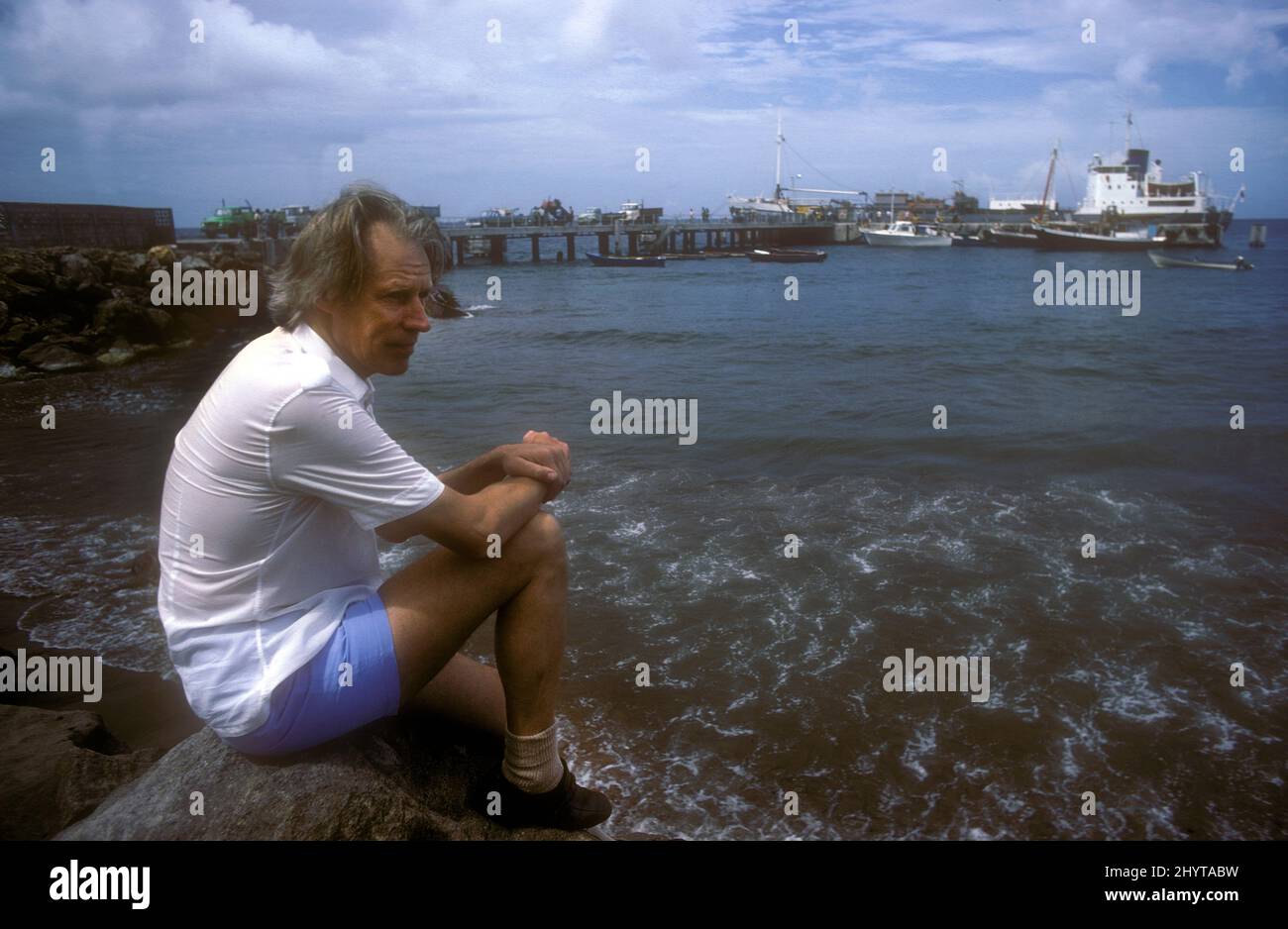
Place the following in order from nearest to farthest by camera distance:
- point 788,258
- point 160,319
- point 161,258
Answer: point 160,319
point 161,258
point 788,258

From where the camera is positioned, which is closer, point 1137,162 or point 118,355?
point 118,355

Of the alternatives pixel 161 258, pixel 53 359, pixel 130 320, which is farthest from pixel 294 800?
pixel 161 258

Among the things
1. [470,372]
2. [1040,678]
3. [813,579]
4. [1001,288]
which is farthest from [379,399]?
[1001,288]

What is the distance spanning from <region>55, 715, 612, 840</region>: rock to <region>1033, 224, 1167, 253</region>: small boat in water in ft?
255

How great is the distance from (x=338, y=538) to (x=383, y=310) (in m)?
0.70

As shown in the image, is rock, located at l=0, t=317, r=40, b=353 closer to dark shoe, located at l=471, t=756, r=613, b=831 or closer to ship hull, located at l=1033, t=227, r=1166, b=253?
dark shoe, located at l=471, t=756, r=613, b=831

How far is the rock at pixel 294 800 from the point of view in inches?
101

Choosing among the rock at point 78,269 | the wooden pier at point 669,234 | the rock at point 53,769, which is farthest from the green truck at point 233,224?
the rock at point 53,769

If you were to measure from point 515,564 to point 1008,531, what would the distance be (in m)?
6.95

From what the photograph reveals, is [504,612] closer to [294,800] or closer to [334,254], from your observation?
[294,800]

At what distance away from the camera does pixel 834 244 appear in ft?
304

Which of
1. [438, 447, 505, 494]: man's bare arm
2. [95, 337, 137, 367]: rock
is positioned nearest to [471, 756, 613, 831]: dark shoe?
[438, 447, 505, 494]: man's bare arm

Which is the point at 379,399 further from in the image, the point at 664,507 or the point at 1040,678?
the point at 1040,678

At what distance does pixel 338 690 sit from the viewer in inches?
98.8
